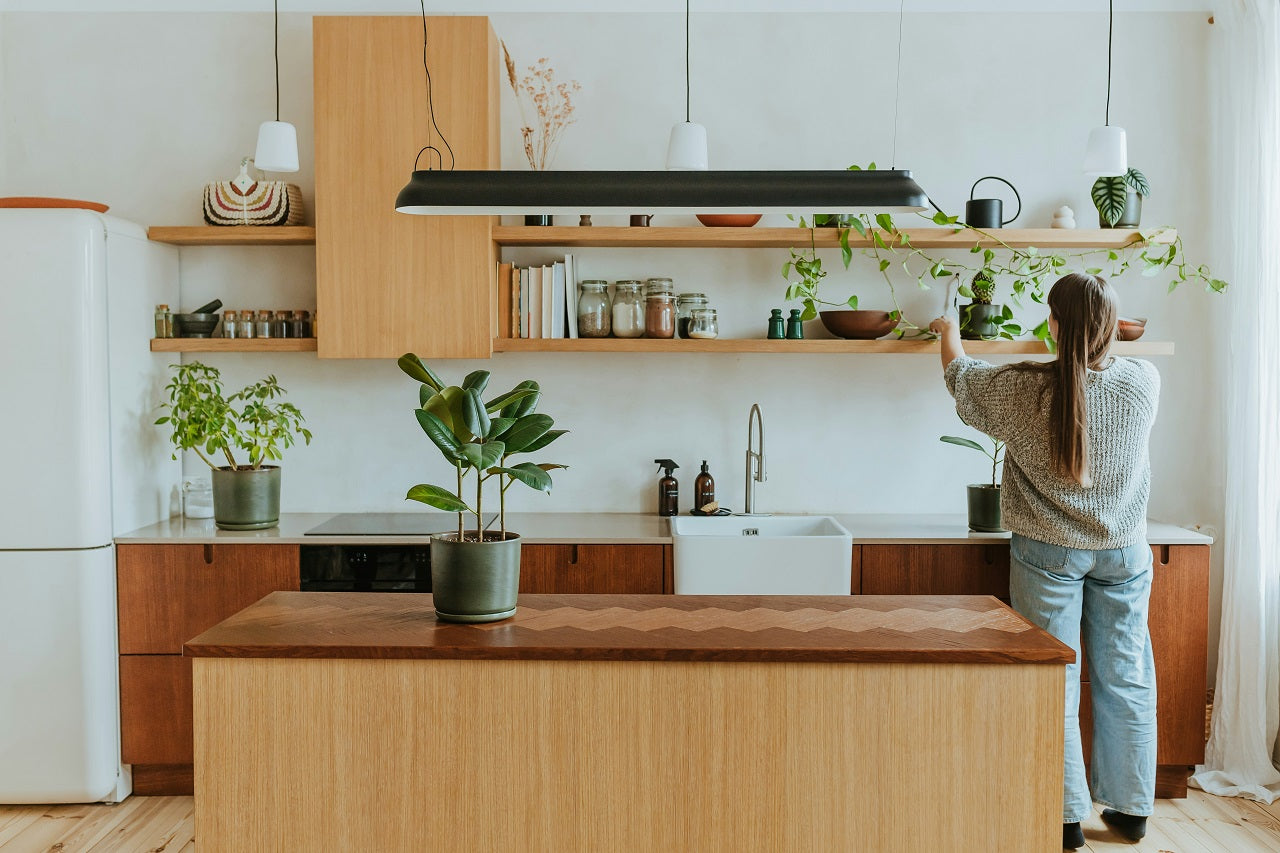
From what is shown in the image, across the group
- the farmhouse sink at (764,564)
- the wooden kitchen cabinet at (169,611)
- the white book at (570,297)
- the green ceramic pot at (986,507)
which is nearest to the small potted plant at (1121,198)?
the green ceramic pot at (986,507)

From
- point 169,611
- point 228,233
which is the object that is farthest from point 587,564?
point 228,233

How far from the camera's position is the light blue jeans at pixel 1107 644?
294cm

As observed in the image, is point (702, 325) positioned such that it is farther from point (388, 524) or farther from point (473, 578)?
point (473, 578)

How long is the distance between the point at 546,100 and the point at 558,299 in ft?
2.58

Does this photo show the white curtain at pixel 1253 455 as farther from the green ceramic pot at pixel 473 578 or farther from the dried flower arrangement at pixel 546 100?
the green ceramic pot at pixel 473 578

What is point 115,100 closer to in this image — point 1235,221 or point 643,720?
point 643,720

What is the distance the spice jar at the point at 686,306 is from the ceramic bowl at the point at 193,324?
1.70 m

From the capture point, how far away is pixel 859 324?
3.58 meters

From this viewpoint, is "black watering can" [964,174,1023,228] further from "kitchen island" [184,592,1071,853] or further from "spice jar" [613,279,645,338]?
"kitchen island" [184,592,1071,853]

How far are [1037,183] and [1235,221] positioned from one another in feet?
2.23

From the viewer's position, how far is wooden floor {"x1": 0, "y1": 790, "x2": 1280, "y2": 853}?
9.91 ft

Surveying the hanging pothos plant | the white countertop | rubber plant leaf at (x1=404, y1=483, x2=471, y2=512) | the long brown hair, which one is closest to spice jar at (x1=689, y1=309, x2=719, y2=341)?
the hanging pothos plant

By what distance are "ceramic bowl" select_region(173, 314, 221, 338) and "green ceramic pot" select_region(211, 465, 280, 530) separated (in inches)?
21.9

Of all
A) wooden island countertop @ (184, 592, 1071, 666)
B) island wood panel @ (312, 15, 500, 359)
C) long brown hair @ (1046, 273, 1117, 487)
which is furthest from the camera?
island wood panel @ (312, 15, 500, 359)
